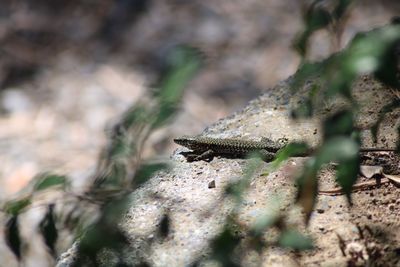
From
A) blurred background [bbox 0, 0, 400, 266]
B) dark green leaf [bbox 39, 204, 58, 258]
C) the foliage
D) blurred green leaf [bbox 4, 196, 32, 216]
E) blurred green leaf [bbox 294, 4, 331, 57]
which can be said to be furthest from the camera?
blurred background [bbox 0, 0, 400, 266]

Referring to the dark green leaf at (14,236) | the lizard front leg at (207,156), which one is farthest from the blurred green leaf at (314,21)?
the lizard front leg at (207,156)

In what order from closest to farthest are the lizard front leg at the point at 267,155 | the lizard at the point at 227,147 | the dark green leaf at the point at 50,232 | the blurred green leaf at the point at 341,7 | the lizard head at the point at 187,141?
1. the blurred green leaf at the point at 341,7
2. the dark green leaf at the point at 50,232
3. the lizard front leg at the point at 267,155
4. the lizard at the point at 227,147
5. the lizard head at the point at 187,141

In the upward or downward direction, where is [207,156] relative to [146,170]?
upward

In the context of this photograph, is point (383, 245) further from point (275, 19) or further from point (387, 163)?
point (275, 19)

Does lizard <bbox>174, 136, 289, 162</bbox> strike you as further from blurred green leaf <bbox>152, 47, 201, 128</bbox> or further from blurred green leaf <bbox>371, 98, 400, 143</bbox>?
blurred green leaf <bbox>152, 47, 201, 128</bbox>

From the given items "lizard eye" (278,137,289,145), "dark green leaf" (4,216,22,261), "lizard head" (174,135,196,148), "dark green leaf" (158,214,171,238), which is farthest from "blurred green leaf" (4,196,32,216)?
"lizard eye" (278,137,289,145)

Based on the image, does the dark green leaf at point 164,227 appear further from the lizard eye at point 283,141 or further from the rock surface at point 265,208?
the lizard eye at point 283,141

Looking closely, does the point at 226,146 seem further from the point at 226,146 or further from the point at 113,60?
the point at 113,60

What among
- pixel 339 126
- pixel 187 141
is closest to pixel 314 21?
pixel 339 126

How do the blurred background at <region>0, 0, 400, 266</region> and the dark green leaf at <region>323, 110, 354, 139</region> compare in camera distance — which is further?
the blurred background at <region>0, 0, 400, 266</region>
